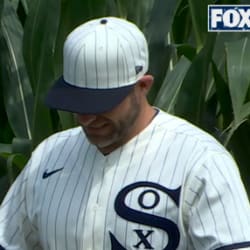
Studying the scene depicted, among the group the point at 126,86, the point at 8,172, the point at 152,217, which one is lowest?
the point at 8,172

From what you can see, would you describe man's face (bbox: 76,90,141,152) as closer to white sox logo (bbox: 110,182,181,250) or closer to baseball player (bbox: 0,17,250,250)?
baseball player (bbox: 0,17,250,250)

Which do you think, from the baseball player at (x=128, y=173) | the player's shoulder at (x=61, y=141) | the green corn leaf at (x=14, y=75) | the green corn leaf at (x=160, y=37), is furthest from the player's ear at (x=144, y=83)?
the green corn leaf at (x=14, y=75)

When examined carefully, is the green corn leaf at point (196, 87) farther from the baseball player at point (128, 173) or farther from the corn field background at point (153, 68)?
the baseball player at point (128, 173)

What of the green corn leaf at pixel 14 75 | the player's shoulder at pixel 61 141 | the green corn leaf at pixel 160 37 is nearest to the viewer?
the player's shoulder at pixel 61 141

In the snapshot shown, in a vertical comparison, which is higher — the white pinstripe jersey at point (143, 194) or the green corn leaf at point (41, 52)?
the white pinstripe jersey at point (143, 194)

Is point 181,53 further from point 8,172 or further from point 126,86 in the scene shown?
point 126,86

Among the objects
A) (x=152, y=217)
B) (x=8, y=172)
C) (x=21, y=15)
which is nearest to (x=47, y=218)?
(x=152, y=217)

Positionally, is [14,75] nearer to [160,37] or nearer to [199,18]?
[160,37]

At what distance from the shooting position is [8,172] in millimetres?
4652

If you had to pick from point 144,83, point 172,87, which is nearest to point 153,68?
point 172,87

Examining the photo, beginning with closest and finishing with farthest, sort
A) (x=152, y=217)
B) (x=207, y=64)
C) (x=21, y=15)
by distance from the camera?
1. (x=152, y=217)
2. (x=207, y=64)
3. (x=21, y=15)

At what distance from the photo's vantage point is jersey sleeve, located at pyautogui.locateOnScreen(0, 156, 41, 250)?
3.05m

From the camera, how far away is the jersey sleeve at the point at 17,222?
3055 millimetres

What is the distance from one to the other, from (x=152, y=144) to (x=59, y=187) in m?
0.26
